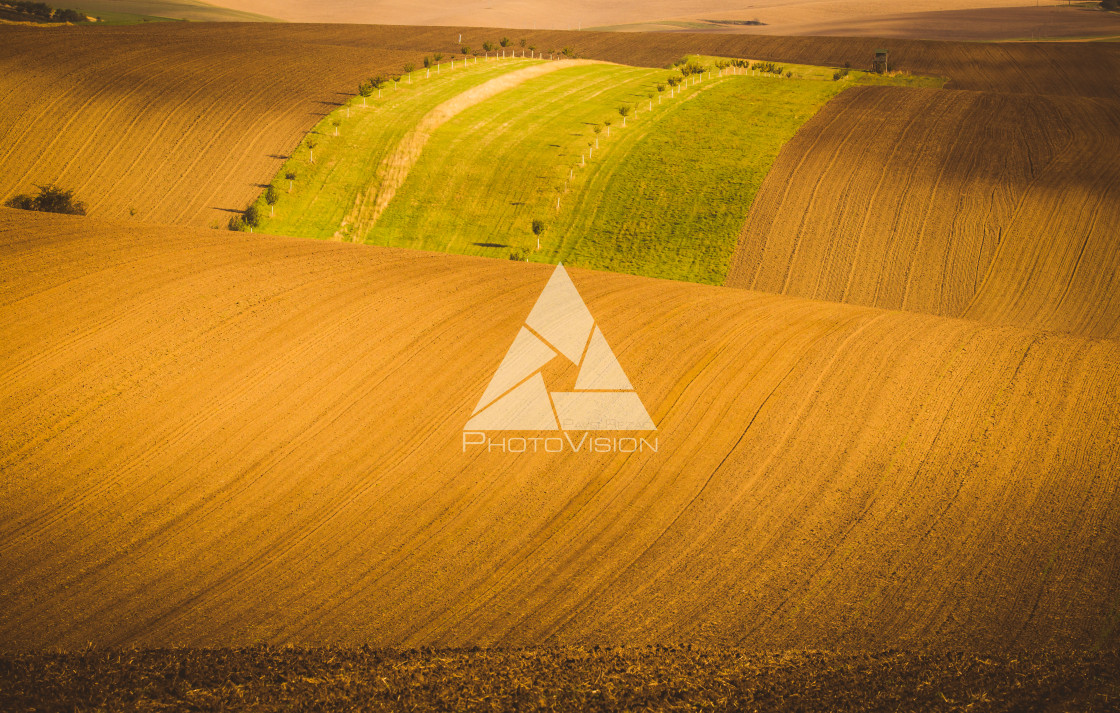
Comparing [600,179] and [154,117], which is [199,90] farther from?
[600,179]

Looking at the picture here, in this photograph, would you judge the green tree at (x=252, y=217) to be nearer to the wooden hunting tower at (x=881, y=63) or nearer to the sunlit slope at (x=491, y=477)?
the sunlit slope at (x=491, y=477)

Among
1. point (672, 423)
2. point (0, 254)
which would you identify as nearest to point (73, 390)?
point (0, 254)

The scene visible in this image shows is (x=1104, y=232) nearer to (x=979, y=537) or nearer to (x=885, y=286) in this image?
(x=885, y=286)

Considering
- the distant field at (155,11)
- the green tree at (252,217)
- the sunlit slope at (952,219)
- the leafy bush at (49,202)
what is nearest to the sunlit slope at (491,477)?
the sunlit slope at (952,219)

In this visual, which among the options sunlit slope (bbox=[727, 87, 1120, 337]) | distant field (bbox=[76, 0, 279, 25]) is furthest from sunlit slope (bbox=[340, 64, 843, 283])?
distant field (bbox=[76, 0, 279, 25])

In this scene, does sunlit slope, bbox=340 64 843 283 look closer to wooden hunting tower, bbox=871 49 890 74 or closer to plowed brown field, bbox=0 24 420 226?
plowed brown field, bbox=0 24 420 226
